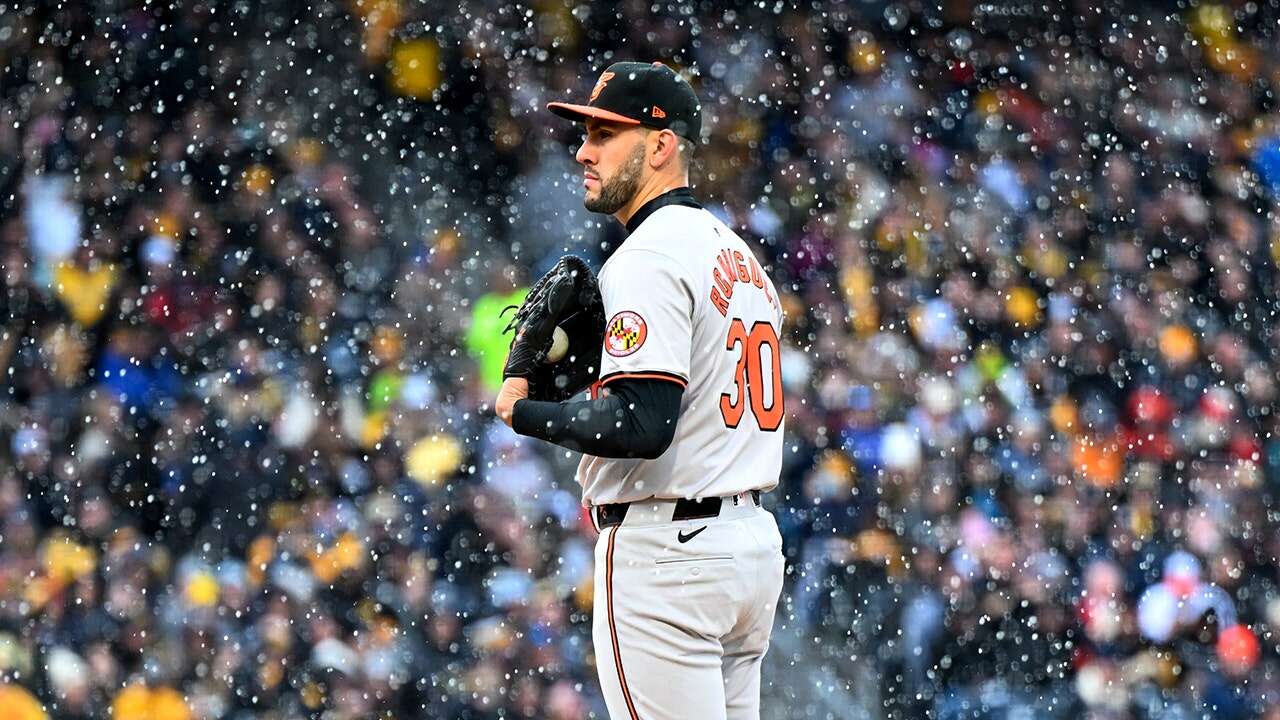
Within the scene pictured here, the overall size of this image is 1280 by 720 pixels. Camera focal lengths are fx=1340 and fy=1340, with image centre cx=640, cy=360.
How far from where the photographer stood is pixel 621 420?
168 cm

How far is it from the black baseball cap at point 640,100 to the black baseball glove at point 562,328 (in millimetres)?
206

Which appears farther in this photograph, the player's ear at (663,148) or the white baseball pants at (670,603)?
the player's ear at (663,148)

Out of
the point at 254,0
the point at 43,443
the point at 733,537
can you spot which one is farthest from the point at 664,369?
the point at 254,0

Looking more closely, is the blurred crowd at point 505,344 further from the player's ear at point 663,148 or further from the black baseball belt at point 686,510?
the player's ear at point 663,148

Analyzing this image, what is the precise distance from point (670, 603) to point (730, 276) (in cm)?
45

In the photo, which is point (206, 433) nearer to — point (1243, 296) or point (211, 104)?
point (211, 104)

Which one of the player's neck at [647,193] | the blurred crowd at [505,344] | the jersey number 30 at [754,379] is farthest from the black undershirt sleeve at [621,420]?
the blurred crowd at [505,344]

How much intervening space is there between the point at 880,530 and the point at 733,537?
2670mm

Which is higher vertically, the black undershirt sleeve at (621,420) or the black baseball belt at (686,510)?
the black undershirt sleeve at (621,420)

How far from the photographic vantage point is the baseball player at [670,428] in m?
1.71

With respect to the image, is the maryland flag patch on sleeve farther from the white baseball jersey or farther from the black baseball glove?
the black baseball glove

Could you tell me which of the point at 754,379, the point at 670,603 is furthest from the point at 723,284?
the point at 670,603

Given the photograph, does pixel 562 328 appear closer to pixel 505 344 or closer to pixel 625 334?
pixel 625 334

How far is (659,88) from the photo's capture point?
6.09 ft
